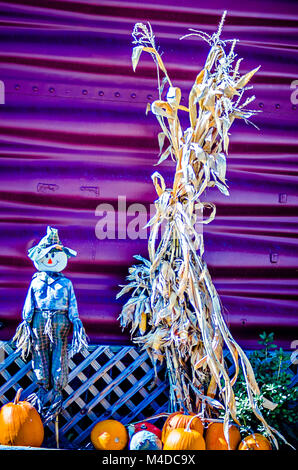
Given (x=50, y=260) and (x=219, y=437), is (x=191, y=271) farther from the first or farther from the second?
(x=219, y=437)

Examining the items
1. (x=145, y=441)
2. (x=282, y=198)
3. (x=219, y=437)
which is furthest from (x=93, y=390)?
(x=282, y=198)

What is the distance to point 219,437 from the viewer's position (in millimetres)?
3430

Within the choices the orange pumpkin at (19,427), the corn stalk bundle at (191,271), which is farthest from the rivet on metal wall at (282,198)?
the orange pumpkin at (19,427)

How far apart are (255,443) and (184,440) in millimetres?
424

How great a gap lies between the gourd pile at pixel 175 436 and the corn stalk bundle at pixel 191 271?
0.35 feet

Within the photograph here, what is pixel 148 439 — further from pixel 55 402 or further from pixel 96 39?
pixel 96 39

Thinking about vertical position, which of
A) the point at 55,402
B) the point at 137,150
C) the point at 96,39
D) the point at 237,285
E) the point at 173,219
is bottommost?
the point at 55,402

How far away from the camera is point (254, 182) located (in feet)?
13.6

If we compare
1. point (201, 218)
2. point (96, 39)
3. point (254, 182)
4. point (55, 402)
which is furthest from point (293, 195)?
point (55, 402)

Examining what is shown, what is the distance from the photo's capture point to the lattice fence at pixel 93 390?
3.78 m

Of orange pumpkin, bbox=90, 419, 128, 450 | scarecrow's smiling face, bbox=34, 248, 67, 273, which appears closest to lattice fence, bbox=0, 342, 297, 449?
orange pumpkin, bbox=90, 419, 128, 450
